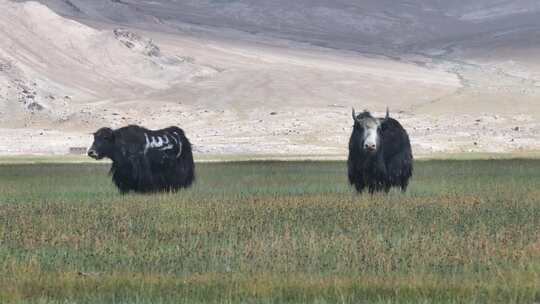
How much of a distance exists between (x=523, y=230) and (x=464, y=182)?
11675 millimetres

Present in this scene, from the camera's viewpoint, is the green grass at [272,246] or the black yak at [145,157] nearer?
the green grass at [272,246]

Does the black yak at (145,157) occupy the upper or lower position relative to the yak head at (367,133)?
lower

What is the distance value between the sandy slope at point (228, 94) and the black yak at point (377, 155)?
36.1 m

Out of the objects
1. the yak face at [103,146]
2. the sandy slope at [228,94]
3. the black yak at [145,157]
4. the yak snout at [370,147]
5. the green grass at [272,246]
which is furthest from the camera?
the sandy slope at [228,94]

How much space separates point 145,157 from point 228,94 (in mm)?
74819

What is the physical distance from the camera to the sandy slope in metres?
71.6

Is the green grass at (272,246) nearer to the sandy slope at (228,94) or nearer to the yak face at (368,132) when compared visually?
the yak face at (368,132)

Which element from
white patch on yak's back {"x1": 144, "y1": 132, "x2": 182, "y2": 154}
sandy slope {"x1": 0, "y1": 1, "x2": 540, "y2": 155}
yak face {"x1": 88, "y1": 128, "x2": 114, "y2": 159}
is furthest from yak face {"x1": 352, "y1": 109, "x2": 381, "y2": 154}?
sandy slope {"x1": 0, "y1": 1, "x2": 540, "y2": 155}

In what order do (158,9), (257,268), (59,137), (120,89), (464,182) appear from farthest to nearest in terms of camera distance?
(158,9) → (120,89) → (59,137) → (464,182) → (257,268)

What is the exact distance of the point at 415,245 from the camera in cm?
1468

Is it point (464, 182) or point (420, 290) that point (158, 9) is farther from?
point (420, 290)

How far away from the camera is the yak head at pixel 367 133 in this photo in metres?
22.3

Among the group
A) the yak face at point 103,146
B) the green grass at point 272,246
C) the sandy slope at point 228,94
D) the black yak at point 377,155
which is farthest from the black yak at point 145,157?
the sandy slope at point 228,94

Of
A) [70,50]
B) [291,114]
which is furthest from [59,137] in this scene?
[70,50]
